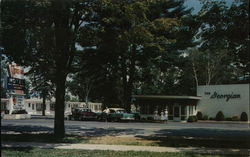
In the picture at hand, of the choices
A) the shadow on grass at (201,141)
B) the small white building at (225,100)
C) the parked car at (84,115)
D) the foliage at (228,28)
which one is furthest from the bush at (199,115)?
the foliage at (228,28)

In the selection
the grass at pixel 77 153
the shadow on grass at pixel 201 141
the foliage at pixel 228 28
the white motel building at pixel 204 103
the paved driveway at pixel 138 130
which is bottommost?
the paved driveway at pixel 138 130

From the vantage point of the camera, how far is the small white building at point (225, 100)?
4331 centimetres

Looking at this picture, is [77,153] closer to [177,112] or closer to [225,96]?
[177,112]

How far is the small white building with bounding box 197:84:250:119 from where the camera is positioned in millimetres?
43312

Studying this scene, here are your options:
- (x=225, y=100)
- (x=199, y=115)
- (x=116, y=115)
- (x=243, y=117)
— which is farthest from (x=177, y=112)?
(x=116, y=115)

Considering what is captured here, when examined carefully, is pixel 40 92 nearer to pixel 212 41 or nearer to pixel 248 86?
pixel 248 86

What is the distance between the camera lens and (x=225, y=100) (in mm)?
44406

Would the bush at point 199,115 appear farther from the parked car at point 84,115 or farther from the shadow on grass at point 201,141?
the shadow on grass at point 201,141

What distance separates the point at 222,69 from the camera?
219 feet

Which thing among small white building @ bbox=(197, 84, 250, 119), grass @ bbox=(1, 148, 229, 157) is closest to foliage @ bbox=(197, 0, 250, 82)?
grass @ bbox=(1, 148, 229, 157)

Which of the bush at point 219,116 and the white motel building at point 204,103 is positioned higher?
the white motel building at point 204,103

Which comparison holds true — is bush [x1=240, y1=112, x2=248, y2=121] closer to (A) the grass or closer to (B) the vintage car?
(B) the vintage car

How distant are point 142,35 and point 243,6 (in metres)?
5.11

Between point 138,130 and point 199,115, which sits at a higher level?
point 199,115
